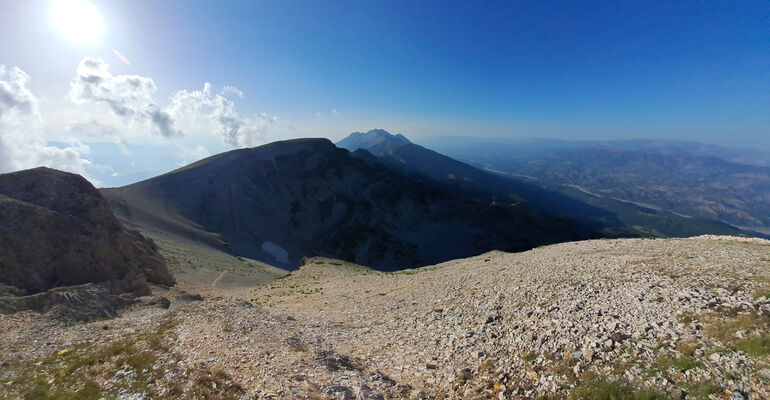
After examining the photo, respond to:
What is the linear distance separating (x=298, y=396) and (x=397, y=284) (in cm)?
2107

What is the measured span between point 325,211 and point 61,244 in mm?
96230

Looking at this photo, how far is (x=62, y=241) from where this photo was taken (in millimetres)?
31016

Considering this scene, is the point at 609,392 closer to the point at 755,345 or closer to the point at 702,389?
the point at 702,389

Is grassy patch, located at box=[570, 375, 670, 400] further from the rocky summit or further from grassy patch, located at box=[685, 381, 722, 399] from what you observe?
the rocky summit

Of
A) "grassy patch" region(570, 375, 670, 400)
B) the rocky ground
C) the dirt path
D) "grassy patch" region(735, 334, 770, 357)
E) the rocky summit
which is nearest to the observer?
"grassy patch" region(570, 375, 670, 400)

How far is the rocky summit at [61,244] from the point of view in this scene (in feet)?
87.1

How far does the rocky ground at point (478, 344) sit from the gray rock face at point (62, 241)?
11.6 m

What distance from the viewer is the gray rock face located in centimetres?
2744

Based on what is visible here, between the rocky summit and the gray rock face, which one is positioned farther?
the gray rock face

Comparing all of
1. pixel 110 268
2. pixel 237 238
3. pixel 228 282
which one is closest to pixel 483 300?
pixel 110 268

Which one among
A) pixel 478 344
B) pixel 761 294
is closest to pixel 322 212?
pixel 478 344

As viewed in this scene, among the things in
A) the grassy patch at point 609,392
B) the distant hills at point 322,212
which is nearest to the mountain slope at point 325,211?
the distant hills at point 322,212

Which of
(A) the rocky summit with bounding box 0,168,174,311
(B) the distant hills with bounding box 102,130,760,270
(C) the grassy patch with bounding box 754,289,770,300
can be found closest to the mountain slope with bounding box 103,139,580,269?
(B) the distant hills with bounding box 102,130,760,270

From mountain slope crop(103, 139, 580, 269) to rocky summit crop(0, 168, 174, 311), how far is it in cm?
4317
